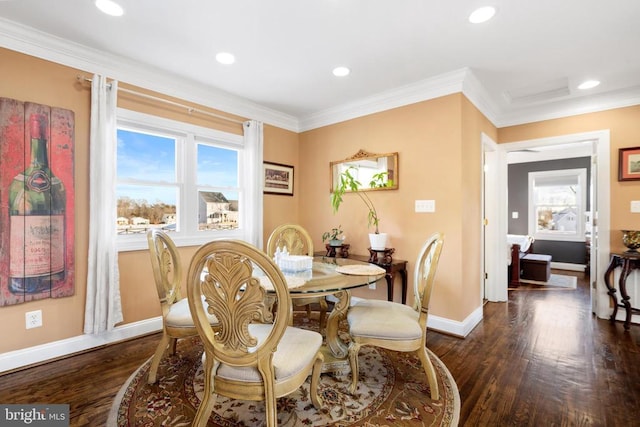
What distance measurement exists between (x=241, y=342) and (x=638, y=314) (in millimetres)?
4239

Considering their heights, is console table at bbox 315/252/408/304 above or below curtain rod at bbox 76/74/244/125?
below

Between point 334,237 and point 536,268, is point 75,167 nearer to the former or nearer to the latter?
point 334,237

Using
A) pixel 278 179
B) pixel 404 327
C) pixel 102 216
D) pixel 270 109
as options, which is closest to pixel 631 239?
pixel 404 327

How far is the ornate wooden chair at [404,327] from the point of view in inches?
73.0

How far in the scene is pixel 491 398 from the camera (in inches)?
74.6

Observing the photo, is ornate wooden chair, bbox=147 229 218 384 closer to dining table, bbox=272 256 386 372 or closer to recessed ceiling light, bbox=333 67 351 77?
dining table, bbox=272 256 386 372

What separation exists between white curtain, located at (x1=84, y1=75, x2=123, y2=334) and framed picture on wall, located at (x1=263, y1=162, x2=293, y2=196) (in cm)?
179

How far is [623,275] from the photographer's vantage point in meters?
3.15

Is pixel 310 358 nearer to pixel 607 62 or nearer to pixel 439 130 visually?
pixel 439 130

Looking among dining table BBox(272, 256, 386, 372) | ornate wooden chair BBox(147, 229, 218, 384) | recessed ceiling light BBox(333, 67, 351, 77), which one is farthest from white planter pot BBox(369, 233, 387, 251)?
ornate wooden chair BBox(147, 229, 218, 384)

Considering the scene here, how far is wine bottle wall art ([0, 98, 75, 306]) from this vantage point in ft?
7.14

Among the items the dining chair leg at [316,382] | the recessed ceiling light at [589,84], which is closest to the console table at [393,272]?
the dining chair leg at [316,382]

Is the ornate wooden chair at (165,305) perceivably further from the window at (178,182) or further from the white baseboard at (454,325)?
the white baseboard at (454,325)

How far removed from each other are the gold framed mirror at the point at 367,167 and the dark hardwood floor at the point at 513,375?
1704 mm
